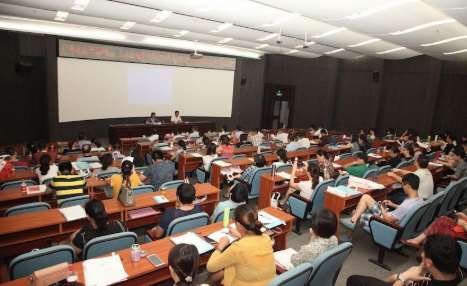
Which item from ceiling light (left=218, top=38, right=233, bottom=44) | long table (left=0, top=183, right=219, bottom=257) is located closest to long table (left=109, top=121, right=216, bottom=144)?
ceiling light (left=218, top=38, right=233, bottom=44)

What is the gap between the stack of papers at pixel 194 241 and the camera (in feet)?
10.4

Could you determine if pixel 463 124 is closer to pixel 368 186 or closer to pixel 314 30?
pixel 314 30

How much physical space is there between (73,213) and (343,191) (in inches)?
154

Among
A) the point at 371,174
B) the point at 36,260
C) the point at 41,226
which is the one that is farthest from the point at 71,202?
the point at 371,174

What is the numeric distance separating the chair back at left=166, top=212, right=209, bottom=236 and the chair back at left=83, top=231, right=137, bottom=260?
41 centimetres

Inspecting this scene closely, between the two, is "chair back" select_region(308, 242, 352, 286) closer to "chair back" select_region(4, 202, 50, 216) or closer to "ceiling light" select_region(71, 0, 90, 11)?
"chair back" select_region(4, 202, 50, 216)

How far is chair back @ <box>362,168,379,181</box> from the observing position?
6.21 meters

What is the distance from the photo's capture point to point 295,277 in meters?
2.46

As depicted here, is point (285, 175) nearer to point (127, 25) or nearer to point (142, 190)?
point (142, 190)

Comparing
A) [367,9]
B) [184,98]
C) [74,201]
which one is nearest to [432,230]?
[367,9]

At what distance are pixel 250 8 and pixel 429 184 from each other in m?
4.77

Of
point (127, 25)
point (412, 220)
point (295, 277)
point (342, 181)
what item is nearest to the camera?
point (295, 277)

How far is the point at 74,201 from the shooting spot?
4.31m

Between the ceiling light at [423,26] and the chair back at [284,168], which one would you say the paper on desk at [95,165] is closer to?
the chair back at [284,168]
